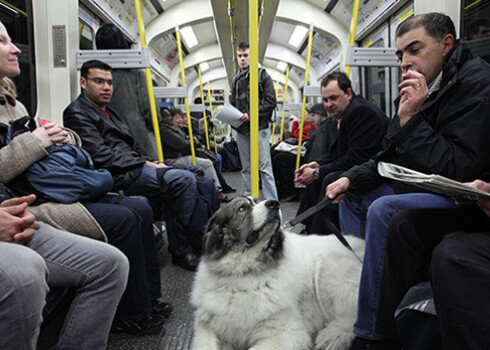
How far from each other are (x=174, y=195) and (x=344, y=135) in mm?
→ 1565

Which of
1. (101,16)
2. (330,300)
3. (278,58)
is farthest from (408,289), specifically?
(278,58)

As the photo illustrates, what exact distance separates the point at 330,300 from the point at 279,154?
4225 mm

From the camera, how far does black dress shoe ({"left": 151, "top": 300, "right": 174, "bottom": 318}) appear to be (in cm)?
205

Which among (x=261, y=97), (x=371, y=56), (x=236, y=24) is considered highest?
(x=236, y=24)

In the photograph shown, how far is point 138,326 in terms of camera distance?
1854 millimetres

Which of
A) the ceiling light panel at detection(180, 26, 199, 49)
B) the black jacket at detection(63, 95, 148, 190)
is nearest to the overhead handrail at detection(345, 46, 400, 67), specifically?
the black jacket at detection(63, 95, 148, 190)

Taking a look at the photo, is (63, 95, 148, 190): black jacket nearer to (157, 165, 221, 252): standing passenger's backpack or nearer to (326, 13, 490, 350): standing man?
(157, 165, 221, 252): standing passenger's backpack

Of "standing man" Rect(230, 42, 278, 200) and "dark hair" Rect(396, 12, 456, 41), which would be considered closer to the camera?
"dark hair" Rect(396, 12, 456, 41)

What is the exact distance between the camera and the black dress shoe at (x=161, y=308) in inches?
80.9

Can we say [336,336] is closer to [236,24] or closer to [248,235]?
[248,235]

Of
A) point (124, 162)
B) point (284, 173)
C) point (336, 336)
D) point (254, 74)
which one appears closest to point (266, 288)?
point (336, 336)

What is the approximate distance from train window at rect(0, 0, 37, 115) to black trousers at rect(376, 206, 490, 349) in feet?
9.12

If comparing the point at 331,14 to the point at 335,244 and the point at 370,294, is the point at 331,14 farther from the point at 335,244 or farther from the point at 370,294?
the point at 370,294

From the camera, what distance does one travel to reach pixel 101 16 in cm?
545
